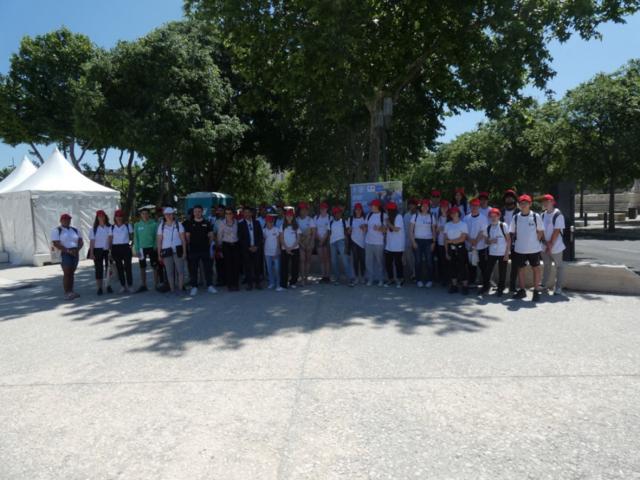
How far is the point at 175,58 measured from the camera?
700 inches

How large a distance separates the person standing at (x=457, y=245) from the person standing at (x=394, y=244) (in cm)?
107

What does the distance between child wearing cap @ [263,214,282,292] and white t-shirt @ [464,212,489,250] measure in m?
3.77

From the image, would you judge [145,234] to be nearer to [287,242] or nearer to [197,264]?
[197,264]

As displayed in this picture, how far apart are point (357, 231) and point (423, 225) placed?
143 centimetres

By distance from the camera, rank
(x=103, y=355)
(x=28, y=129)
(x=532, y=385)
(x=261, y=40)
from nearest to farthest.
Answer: (x=532, y=385), (x=103, y=355), (x=261, y=40), (x=28, y=129)

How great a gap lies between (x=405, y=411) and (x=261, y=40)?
1190 cm

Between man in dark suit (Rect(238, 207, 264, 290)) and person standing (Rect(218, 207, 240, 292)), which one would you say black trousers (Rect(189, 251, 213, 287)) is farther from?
man in dark suit (Rect(238, 207, 264, 290))

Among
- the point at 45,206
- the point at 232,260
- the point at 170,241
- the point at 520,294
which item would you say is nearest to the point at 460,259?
the point at 520,294

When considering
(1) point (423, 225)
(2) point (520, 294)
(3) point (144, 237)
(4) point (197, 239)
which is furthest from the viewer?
(3) point (144, 237)

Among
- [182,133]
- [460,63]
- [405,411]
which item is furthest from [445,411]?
[182,133]

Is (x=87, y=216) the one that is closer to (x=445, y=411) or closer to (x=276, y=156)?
(x=276, y=156)

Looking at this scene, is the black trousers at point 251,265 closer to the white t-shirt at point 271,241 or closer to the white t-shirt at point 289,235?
the white t-shirt at point 271,241

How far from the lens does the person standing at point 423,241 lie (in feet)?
31.2

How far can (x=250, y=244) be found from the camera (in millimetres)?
10047
